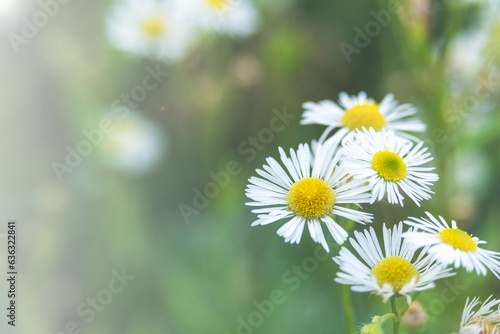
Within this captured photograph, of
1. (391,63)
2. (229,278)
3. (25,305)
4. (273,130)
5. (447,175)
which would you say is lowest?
(25,305)

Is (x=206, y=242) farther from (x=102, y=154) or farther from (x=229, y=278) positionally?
(x=102, y=154)

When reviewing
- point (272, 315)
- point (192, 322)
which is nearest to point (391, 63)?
point (272, 315)

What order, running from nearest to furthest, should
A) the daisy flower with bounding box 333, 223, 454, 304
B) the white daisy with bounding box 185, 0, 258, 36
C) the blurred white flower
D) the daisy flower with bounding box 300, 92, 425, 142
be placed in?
the daisy flower with bounding box 333, 223, 454, 304, the daisy flower with bounding box 300, 92, 425, 142, the white daisy with bounding box 185, 0, 258, 36, the blurred white flower

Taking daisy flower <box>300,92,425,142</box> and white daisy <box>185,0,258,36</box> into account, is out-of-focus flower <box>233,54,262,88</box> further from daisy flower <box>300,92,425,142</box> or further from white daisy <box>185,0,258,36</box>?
daisy flower <box>300,92,425,142</box>

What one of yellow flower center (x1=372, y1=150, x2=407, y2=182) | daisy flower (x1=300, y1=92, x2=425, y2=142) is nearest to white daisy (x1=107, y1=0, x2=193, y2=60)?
daisy flower (x1=300, y1=92, x2=425, y2=142)

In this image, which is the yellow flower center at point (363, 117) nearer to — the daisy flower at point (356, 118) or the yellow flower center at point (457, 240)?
the daisy flower at point (356, 118)

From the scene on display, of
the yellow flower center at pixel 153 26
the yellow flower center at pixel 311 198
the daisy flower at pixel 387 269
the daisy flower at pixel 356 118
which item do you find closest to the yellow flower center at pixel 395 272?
the daisy flower at pixel 387 269
